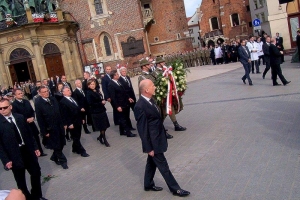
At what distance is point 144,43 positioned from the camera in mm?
35969

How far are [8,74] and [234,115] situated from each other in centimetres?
2304

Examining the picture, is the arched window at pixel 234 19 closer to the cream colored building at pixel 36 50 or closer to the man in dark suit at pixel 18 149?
the cream colored building at pixel 36 50

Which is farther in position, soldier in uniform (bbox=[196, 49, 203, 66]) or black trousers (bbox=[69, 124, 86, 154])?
soldier in uniform (bbox=[196, 49, 203, 66])

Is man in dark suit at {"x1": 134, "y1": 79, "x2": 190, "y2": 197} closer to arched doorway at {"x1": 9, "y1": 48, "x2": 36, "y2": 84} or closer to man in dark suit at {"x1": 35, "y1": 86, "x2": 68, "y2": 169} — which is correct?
man in dark suit at {"x1": 35, "y1": 86, "x2": 68, "y2": 169}

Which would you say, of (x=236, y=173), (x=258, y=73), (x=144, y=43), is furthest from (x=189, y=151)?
(x=144, y=43)

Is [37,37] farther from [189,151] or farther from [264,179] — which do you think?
[264,179]

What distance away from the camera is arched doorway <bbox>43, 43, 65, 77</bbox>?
92.4ft

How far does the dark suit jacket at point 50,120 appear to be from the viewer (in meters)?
7.87

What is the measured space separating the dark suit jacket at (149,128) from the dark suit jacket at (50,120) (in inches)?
128

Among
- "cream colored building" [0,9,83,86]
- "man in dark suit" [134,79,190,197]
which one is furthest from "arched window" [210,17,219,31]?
"man in dark suit" [134,79,190,197]

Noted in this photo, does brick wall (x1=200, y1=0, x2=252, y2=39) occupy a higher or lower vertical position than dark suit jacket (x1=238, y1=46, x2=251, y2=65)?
higher

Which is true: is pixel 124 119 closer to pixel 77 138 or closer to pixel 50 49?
pixel 77 138

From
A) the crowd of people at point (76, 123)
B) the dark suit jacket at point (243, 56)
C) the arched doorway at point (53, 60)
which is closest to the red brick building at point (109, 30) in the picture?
the arched doorway at point (53, 60)

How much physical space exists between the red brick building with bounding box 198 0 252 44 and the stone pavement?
4973cm
